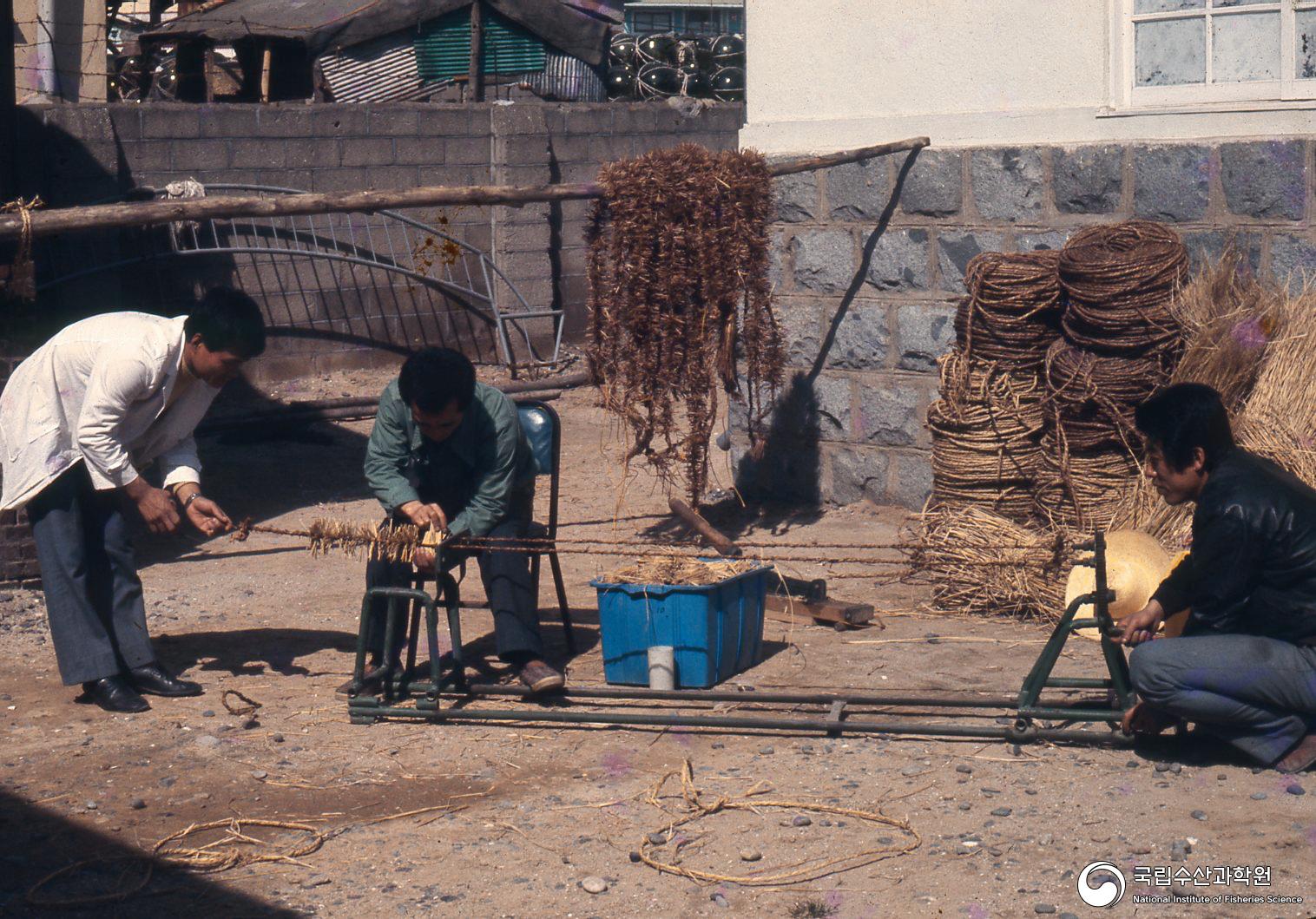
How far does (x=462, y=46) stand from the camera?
719 inches

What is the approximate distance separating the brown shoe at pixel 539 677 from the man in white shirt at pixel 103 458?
1193 mm

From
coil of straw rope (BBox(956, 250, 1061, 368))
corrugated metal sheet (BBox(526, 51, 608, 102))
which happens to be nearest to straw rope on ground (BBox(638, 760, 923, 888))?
coil of straw rope (BBox(956, 250, 1061, 368))

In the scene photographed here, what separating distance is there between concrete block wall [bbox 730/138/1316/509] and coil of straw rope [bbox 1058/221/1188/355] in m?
0.40

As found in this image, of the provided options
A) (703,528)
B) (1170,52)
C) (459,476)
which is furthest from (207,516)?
(1170,52)

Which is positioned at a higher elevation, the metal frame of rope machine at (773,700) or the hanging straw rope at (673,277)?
the hanging straw rope at (673,277)

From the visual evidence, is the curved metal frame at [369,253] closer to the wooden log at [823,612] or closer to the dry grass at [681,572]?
the wooden log at [823,612]

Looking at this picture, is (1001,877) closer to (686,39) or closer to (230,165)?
(230,165)

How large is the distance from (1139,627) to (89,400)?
3644 mm

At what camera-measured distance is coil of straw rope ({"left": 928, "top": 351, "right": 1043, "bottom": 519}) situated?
22.9 feet

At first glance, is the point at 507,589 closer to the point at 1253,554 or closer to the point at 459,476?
the point at 459,476

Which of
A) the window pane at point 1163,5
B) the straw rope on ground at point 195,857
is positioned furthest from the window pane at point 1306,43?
the straw rope on ground at point 195,857

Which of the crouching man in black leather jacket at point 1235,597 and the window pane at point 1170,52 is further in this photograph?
the window pane at point 1170,52

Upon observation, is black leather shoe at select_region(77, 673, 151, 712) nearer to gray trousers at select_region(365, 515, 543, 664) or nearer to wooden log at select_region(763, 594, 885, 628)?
gray trousers at select_region(365, 515, 543, 664)

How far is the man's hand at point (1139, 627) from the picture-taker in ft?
15.1
